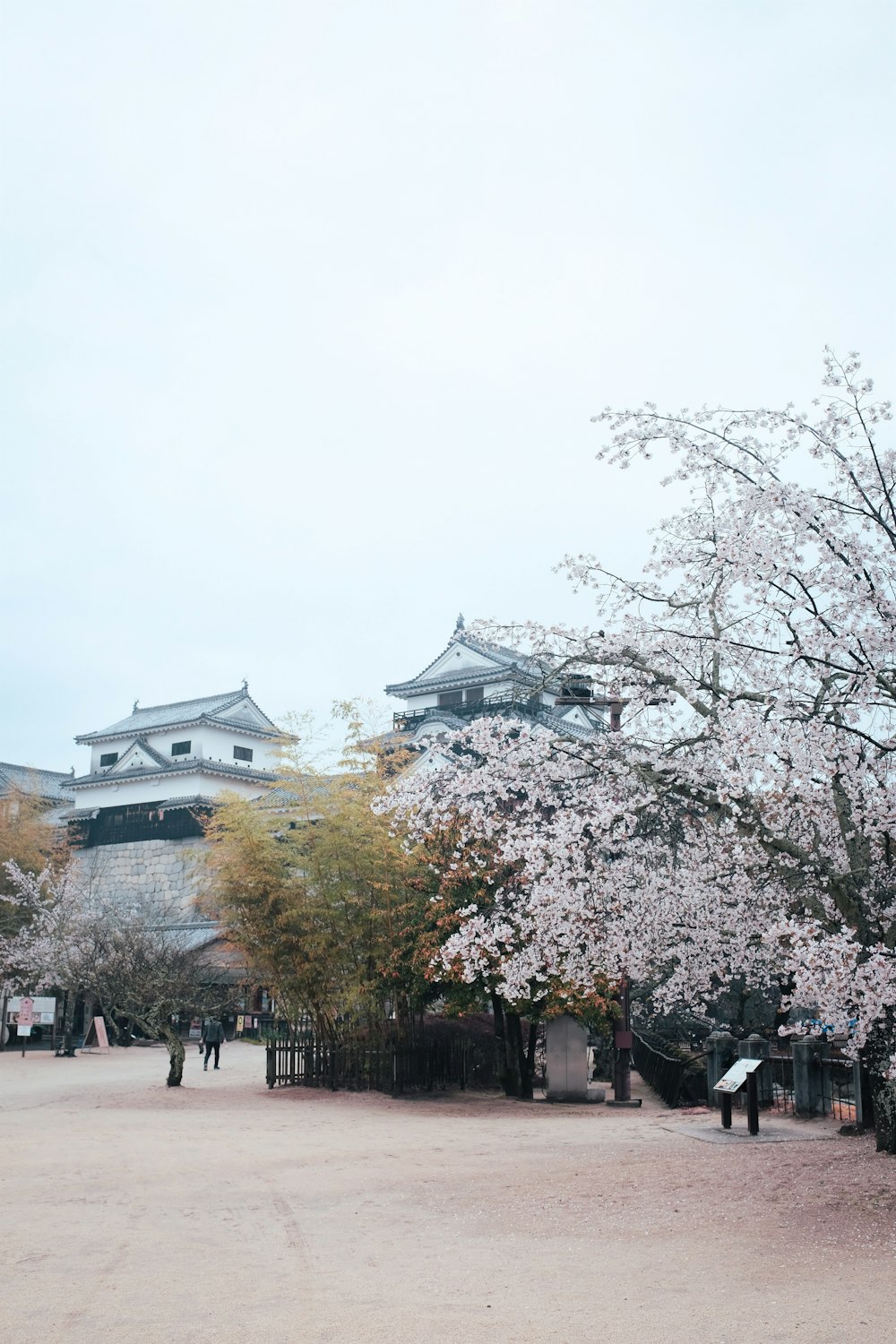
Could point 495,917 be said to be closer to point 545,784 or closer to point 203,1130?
point 545,784

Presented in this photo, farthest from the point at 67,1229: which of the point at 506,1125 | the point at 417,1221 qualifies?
the point at 506,1125

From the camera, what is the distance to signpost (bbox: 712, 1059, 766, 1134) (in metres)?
12.3

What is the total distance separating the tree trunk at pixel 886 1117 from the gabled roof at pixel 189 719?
40.3 meters

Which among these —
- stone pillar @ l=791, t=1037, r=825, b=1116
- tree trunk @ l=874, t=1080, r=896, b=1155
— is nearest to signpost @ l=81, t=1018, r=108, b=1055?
stone pillar @ l=791, t=1037, r=825, b=1116

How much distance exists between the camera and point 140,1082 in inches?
913

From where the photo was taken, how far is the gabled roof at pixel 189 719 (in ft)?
163

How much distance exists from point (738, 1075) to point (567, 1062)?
800cm

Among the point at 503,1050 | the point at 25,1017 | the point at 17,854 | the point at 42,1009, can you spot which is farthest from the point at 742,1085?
the point at 17,854

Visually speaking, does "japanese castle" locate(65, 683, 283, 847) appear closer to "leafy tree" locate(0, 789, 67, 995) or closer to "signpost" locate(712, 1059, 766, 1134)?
"leafy tree" locate(0, 789, 67, 995)

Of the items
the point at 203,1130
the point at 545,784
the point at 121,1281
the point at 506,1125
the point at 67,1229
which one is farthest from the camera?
the point at 506,1125

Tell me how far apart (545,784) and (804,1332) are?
5509mm

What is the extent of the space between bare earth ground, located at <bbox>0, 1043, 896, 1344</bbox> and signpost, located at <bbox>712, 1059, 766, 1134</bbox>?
0.56 metres

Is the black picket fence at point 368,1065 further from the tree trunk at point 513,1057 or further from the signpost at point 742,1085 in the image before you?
the signpost at point 742,1085

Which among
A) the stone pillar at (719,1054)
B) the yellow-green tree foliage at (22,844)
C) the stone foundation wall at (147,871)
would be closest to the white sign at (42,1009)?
the yellow-green tree foliage at (22,844)
